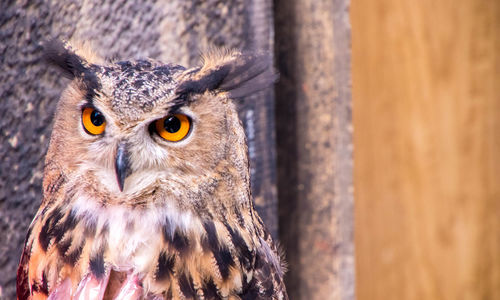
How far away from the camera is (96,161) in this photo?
18.2 inches

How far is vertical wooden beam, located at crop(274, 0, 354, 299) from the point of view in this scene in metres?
0.79

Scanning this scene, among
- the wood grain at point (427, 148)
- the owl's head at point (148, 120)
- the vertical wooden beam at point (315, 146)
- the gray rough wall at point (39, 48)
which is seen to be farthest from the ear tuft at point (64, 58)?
the wood grain at point (427, 148)

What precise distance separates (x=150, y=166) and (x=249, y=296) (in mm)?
168

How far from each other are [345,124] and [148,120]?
45cm

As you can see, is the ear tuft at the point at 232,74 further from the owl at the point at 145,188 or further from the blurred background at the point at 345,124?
the blurred background at the point at 345,124

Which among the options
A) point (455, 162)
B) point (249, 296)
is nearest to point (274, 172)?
point (249, 296)

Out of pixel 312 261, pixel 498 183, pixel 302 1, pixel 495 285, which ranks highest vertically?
pixel 302 1

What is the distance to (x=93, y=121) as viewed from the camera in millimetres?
461

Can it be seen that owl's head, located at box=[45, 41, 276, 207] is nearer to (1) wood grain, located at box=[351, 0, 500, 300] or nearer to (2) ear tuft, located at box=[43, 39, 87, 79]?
(2) ear tuft, located at box=[43, 39, 87, 79]

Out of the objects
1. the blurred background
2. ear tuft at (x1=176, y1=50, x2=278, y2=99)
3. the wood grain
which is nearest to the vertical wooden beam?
the blurred background

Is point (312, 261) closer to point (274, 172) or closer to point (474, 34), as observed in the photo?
point (274, 172)

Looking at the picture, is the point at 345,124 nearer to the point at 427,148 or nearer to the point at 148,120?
the point at 427,148

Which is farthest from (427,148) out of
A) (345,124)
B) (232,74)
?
(232,74)

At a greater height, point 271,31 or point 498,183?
point 271,31
